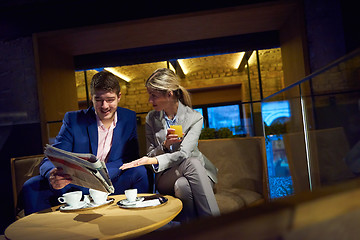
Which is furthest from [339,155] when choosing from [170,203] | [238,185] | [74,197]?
[74,197]

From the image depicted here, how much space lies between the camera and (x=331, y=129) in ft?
6.33

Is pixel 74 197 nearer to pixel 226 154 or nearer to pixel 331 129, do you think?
pixel 226 154

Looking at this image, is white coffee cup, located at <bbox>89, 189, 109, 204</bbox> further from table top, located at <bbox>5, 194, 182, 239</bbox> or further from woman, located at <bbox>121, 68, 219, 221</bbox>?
woman, located at <bbox>121, 68, 219, 221</bbox>

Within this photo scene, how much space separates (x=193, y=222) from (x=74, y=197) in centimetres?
132

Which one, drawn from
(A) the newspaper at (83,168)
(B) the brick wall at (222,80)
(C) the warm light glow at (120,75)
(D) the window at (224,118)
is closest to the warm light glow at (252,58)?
(B) the brick wall at (222,80)

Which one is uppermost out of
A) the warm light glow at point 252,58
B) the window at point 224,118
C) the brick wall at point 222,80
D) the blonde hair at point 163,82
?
the warm light glow at point 252,58

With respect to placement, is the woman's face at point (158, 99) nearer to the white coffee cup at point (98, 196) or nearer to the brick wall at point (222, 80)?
the white coffee cup at point (98, 196)

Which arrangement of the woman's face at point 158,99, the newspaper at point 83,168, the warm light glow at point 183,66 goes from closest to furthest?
1. the newspaper at point 83,168
2. the woman's face at point 158,99
3. the warm light glow at point 183,66

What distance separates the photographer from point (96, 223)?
43.9 inches

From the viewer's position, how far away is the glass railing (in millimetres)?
1598

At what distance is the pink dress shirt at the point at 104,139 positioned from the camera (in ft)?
6.59

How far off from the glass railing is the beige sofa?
0.45 meters

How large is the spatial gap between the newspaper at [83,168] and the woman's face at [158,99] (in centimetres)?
87

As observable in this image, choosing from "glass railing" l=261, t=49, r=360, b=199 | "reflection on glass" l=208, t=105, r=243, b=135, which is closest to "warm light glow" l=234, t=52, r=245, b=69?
"reflection on glass" l=208, t=105, r=243, b=135
